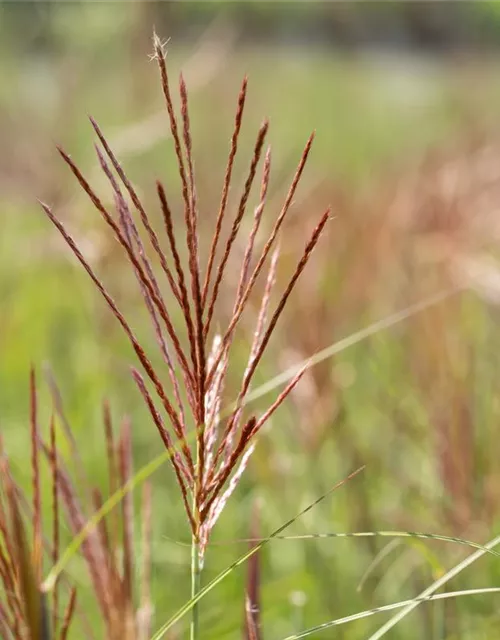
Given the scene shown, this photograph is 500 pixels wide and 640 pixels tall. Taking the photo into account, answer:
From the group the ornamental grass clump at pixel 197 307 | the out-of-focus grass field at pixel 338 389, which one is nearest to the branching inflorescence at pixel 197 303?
the ornamental grass clump at pixel 197 307

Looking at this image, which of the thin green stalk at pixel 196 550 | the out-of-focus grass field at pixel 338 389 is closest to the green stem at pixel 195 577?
the thin green stalk at pixel 196 550

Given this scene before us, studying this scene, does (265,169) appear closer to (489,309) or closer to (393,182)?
(489,309)

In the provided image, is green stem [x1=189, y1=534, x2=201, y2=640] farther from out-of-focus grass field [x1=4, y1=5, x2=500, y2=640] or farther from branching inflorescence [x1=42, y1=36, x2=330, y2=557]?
out-of-focus grass field [x1=4, y1=5, x2=500, y2=640]

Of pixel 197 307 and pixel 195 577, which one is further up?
pixel 197 307

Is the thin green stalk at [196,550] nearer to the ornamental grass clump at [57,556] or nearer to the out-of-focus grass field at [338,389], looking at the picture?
the ornamental grass clump at [57,556]

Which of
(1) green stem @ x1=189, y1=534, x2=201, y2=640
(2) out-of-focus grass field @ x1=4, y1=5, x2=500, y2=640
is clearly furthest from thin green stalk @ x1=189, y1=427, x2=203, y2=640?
(2) out-of-focus grass field @ x1=4, y1=5, x2=500, y2=640

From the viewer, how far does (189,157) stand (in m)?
0.32

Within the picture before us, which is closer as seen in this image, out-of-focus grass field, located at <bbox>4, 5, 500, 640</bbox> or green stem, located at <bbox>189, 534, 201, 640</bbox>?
green stem, located at <bbox>189, 534, 201, 640</bbox>

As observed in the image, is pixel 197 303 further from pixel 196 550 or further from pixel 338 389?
pixel 338 389

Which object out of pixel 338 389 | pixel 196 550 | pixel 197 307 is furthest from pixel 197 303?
pixel 338 389

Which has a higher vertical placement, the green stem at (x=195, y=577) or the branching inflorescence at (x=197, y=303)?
the branching inflorescence at (x=197, y=303)

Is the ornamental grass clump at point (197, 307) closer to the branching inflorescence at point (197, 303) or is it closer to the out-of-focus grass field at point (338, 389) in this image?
the branching inflorescence at point (197, 303)

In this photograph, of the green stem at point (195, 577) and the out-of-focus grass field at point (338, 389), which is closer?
the green stem at point (195, 577)

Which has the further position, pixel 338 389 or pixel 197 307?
pixel 338 389
